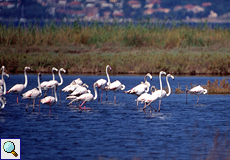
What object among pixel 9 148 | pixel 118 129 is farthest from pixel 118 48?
pixel 9 148

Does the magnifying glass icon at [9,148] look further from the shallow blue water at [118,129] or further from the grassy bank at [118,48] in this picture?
the grassy bank at [118,48]

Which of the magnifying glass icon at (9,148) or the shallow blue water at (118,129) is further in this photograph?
the shallow blue water at (118,129)

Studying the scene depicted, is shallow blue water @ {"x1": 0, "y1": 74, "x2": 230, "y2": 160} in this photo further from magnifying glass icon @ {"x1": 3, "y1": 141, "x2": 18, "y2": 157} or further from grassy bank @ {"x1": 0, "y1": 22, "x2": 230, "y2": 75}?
grassy bank @ {"x1": 0, "y1": 22, "x2": 230, "y2": 75}

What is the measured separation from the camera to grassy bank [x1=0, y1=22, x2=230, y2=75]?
30625 mm

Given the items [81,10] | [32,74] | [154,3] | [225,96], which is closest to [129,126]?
[225,96]

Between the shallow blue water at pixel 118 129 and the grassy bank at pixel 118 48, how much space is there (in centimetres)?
1216

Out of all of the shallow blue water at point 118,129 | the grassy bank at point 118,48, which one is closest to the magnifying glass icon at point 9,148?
the shallow blue water at point 118,129

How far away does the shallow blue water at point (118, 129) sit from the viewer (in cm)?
996

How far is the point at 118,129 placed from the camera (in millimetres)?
12492

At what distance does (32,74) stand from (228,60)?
12.7 meters

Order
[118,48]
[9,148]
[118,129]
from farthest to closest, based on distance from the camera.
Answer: [118,48] → [118,129] → [9,148]

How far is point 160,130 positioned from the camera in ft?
40.6

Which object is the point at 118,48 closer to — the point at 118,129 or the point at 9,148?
the point at 118,129

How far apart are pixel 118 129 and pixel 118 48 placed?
83.2 ft
